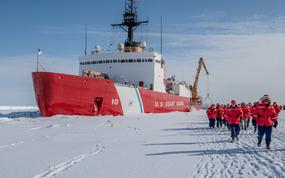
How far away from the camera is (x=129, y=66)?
28828 millimetres

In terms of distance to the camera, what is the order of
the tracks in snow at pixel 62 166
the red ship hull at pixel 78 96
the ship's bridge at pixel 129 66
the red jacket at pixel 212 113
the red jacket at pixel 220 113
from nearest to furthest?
1. the tracks in snow at pixel 62 166
2. the red jacket at pixel 212 113
3. the red jacket at pixel 220 113
4. the red ship hull at pixel 78 96
5. the ship's bridge at pixel 129 66

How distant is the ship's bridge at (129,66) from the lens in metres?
28.7

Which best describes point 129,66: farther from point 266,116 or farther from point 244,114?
point 266,116

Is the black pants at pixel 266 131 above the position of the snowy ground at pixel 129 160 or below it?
above

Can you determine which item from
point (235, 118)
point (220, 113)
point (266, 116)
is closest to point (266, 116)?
point (266, 116)

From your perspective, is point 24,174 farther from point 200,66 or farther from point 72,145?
point 200,66

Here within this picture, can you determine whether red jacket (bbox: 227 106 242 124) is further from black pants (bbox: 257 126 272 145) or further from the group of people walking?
black pants (bbox: 257 126 272 145)

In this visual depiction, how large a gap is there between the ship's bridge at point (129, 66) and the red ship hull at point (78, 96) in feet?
15.6

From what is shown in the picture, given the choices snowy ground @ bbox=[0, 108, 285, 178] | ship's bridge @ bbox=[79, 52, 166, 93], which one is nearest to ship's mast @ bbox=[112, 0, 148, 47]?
ship's bridge @ bbox=[79, 52, 166, 93]

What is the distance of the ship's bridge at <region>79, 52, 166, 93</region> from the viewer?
28.7m

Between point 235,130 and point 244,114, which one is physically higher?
point 244,114

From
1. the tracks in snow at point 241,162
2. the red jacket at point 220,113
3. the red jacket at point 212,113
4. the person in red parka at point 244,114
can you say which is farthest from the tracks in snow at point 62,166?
the red jacket at point 220,113

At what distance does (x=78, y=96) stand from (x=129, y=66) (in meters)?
9.74

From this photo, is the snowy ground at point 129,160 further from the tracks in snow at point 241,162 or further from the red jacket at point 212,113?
the red jacket at point 212,113
